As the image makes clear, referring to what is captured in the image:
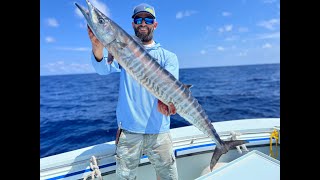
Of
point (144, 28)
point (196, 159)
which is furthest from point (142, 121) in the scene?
point (196, 159)

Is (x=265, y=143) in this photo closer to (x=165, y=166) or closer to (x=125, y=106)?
(x=165, y=166)

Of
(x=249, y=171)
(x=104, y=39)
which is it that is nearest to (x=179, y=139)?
(x=249, y=171)

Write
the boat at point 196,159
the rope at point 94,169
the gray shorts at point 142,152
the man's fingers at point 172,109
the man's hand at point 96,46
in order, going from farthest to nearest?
the rope at point 94,169, the gray shorts at point 142,152, the man's fingers at point 172,109, the man's hand at point 96,46, the boat at point 196,159

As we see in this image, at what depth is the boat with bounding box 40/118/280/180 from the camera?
81.7 inches

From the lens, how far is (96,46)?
2275mm

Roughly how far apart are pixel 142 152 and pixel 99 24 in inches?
52.8

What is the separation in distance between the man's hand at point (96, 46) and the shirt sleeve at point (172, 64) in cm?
69

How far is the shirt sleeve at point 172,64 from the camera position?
2650 mm

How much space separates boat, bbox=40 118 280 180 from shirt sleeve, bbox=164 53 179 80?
101 cm

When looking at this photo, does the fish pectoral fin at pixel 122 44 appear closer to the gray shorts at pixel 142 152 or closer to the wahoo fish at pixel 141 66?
the wahoo fish at pixel 141 66

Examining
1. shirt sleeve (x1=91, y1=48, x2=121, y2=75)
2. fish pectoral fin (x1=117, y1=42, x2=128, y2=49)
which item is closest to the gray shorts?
shirt sleeve (x1=91, y1=48, x2=121, y2=75)

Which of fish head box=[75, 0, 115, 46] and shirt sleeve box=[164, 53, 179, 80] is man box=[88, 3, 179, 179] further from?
fish head box=[75, 0, 115, 46]

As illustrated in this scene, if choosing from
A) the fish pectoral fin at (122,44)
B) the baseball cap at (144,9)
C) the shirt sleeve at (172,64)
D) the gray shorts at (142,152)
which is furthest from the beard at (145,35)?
the gray shorts at (142,152)

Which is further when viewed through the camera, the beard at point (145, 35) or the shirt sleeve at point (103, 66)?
the beard at point (145, 35)
